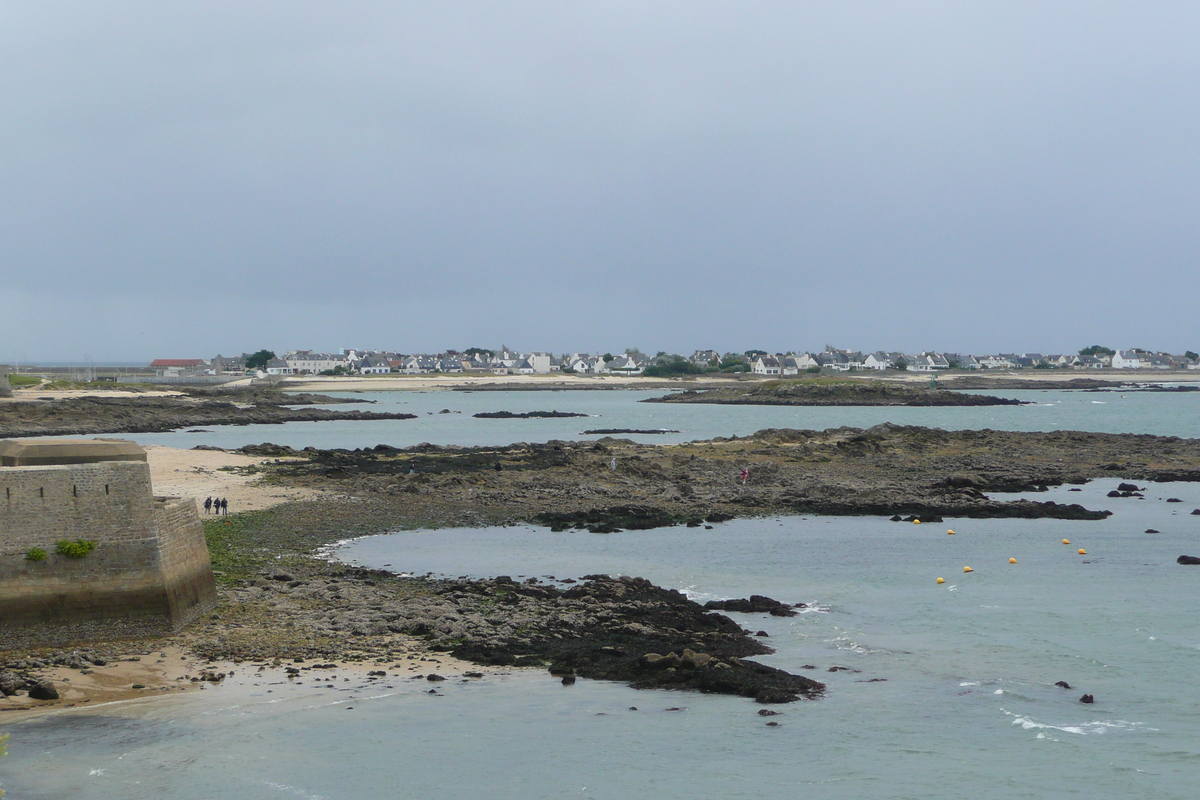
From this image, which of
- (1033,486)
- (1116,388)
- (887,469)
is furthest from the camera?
(1116,388)

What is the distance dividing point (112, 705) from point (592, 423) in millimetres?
63775

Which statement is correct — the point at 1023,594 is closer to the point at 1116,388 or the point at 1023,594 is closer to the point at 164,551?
the point at 164,551

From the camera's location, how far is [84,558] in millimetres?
15977

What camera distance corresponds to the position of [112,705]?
14031 millimetres

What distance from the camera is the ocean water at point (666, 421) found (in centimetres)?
6384

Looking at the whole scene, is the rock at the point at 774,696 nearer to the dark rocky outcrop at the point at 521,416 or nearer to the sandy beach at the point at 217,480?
the sandy beach at the point at 217,480

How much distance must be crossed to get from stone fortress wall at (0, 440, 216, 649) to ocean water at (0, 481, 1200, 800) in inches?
103

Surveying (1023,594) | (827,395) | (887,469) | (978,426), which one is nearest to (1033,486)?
(887,469)

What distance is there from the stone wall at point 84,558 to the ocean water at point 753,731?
8.54 ft

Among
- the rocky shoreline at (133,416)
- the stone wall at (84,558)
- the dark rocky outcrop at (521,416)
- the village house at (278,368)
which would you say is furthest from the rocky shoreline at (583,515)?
the village house at (278,368)

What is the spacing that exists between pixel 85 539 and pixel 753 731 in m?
10.1

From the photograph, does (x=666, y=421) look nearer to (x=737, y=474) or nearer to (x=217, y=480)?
(x=737, y=474)

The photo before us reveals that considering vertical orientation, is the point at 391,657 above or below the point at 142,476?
below

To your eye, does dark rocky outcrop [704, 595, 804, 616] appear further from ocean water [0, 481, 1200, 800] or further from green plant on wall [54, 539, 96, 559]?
green plant on wall [54, 539, 96, 559]
